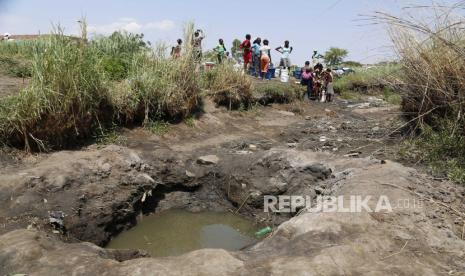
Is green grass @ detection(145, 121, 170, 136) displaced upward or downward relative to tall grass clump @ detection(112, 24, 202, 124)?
downward

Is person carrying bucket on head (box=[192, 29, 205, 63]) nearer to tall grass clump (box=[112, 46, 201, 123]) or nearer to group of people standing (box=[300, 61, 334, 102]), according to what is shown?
tall grass clump (box=[112, 46, 201, 123])

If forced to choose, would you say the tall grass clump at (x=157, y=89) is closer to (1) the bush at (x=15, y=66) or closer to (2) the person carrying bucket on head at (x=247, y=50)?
(1) the bush at (x=15, y=66)

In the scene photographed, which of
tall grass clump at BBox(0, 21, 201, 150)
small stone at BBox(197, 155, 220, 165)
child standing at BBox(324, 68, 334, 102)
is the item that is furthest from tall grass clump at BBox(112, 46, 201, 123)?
child standing at BBox(324, 68, 334, 102)

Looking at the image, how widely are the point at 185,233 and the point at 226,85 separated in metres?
4.66

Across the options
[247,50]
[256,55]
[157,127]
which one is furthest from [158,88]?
[256,55]

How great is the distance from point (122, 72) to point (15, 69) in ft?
6.66

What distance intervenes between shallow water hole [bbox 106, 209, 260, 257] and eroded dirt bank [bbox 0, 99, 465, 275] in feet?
0.47

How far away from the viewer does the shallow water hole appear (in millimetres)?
4785

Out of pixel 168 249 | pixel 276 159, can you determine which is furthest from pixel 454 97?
pixel 168 249

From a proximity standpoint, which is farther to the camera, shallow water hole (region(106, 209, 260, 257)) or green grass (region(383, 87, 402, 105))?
green grass (region(383, 87, 402, 105))

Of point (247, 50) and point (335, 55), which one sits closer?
point (247, 50)

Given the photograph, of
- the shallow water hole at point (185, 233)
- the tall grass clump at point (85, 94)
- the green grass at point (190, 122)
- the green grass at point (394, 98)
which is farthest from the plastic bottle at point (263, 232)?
the green grass at point (190, 122)

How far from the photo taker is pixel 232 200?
19.0 feet

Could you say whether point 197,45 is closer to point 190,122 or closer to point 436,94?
point 190,122
